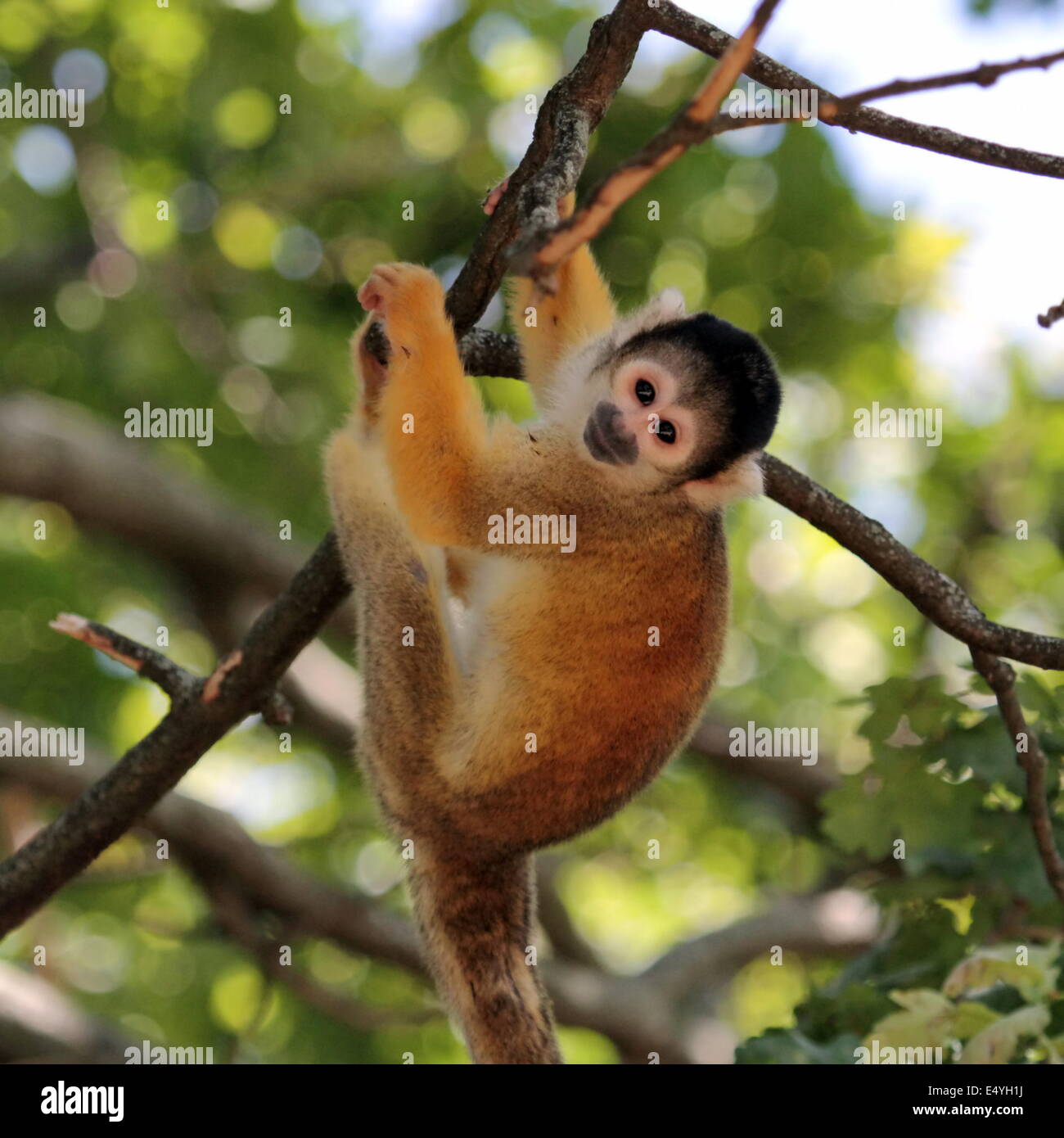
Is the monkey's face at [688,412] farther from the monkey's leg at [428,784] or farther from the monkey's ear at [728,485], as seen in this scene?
the monkey's leg at [428,784]

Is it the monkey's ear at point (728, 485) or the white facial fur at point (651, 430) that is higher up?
the white facial fur at point (651, 430)

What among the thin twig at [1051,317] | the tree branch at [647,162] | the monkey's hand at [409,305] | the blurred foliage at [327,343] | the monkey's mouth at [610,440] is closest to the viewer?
the tree branch at [647,162]

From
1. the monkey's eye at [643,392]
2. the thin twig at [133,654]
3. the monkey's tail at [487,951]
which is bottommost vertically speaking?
the monkey's tail at [487,951]

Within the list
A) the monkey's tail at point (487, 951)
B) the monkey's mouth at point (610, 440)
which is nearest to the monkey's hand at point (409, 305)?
the monkey's mouth at point (610, 440)

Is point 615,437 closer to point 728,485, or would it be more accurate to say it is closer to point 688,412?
point 688,412

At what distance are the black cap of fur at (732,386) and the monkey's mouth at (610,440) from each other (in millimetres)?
244

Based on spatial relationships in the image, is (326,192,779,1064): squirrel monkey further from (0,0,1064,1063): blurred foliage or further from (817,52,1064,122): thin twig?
(0,0,1064,1063): blurred foliage

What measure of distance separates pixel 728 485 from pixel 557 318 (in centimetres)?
115

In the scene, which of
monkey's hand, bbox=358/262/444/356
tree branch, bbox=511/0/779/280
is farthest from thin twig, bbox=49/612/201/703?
tree branch, bbox=511/0/779/280

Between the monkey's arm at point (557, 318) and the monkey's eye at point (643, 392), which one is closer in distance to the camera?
the monkey's eye at point (643, 392)

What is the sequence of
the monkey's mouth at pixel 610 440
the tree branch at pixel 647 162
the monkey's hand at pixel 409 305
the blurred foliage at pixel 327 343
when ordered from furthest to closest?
1. the blurred foliage at pixel 327 343
2. the monkey's mouth at pixel 610 440
3. the monkey's hand at pixel 409 305
4. the tree branch at pixel 647 162

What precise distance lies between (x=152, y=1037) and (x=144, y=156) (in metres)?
6.54

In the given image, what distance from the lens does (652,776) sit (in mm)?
4215

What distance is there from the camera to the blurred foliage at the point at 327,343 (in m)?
9.21
